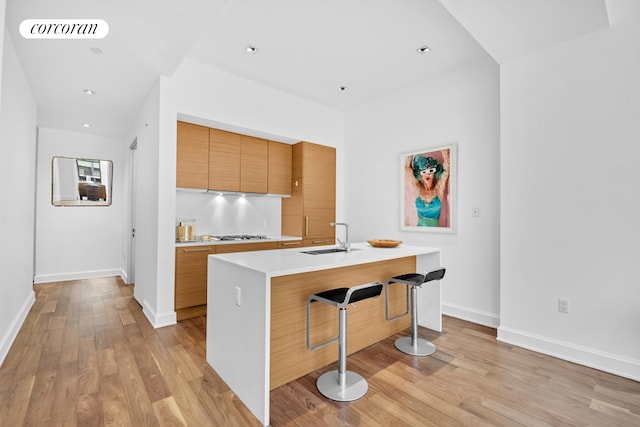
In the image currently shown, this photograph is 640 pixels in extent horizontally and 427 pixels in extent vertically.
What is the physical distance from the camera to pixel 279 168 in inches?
181

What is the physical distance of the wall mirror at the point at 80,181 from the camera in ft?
17.3

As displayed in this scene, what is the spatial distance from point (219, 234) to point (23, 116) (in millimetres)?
2538

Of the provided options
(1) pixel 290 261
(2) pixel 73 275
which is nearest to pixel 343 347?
(1) pixel 290 261

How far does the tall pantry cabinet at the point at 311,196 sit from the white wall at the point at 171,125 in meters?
0.46

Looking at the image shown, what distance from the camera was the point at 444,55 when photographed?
3.39 m

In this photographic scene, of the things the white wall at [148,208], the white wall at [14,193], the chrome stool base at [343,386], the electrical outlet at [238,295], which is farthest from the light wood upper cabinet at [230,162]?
the chrome stool base at [343,386]

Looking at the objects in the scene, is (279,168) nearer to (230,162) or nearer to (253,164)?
(253,164)

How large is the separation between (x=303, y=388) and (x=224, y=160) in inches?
113

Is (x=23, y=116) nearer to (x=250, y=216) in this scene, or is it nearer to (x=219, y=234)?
(x=219, y=234)

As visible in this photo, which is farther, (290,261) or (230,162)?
Result: (230,162)

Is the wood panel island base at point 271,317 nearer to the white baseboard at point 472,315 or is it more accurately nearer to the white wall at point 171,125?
the white wall at point 171,125

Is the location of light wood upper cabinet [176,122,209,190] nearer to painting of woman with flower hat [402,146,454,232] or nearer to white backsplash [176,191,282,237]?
white backsplash [176,191,282,237]

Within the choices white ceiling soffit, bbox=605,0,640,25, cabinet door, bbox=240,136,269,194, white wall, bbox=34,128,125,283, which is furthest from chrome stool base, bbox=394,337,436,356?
white wall, bbox=34,128,125,283

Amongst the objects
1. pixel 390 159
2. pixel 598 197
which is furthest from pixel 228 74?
pixel 598 197
